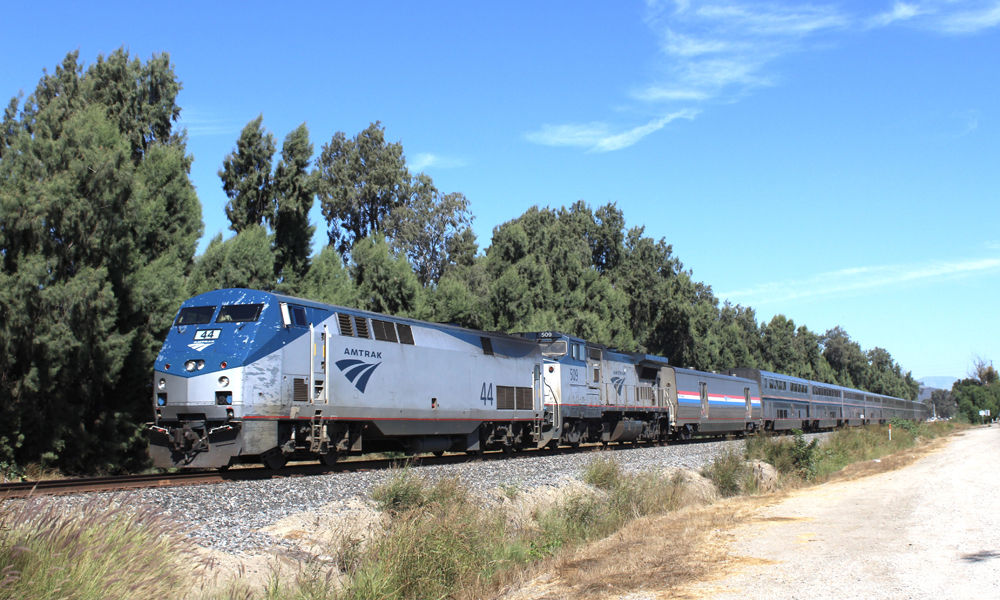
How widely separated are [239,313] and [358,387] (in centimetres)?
324

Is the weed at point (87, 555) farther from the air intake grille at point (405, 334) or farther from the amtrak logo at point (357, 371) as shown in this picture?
the air intake grille at point (405, 334)

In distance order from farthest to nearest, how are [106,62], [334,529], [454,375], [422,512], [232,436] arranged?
1. [106,62]
2. [454,375]
3. [232,436]
4. [422,512]
5. [334,529]

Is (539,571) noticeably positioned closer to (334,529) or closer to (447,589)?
(447,589)

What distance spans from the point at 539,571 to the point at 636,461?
1063 centimetres

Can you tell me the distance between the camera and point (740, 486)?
20.1 metres

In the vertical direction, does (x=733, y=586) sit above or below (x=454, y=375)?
below

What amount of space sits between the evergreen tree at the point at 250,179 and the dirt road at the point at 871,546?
2241 centimetres

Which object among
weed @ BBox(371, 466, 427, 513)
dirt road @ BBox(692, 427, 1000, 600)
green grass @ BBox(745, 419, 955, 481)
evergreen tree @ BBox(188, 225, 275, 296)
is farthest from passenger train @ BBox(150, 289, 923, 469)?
evergreen tree @ BBox(188, 225, 275, 296)

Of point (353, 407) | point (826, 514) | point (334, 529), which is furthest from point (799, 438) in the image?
point (334, 529)

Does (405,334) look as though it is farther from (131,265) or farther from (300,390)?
(131,265)

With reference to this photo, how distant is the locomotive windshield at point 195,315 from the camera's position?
15.1 m

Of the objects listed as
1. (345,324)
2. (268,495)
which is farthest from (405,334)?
(268,495)

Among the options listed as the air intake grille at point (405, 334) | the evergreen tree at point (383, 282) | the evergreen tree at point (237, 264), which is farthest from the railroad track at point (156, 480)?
the evergreen tree at point (383, 282)

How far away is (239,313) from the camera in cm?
1483
